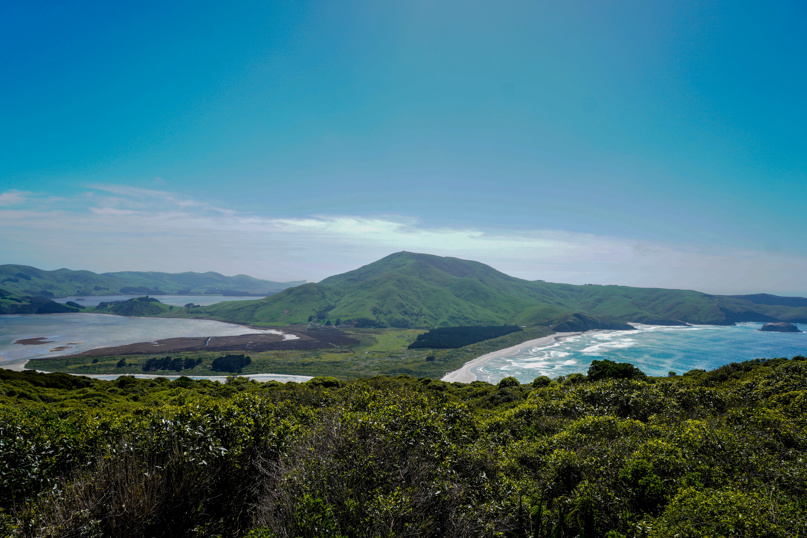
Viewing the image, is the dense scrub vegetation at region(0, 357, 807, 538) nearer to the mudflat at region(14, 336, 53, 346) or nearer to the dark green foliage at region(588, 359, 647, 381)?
the dark green foliage at region(588, 359, 647, 381)

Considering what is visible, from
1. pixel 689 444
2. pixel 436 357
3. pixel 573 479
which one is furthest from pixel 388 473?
pixel 436 357

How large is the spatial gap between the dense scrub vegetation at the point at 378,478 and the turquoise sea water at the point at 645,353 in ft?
277

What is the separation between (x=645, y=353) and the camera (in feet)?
449

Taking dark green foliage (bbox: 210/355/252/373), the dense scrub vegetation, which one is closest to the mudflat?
dark green foliage (bbox: 210/355/252/373)

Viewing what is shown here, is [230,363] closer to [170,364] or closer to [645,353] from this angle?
[170,364]

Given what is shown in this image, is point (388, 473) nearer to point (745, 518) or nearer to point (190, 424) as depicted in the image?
point (190, 424)

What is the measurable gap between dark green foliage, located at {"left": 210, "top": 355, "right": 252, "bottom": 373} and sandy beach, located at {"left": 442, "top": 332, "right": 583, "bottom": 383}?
72.8 metres

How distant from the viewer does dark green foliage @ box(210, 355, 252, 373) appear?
116625 mm

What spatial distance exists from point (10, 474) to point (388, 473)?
1120 cm

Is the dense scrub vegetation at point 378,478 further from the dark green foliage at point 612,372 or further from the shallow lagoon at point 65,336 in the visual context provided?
the shallow lagoon at point 65,336

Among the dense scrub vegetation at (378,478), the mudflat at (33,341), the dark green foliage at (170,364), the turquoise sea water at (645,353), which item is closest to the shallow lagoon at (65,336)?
the mudflat at (33,341)

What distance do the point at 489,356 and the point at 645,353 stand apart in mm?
64223

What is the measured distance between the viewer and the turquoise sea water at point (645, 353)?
107500 millimetres

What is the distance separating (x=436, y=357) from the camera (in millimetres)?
134250
